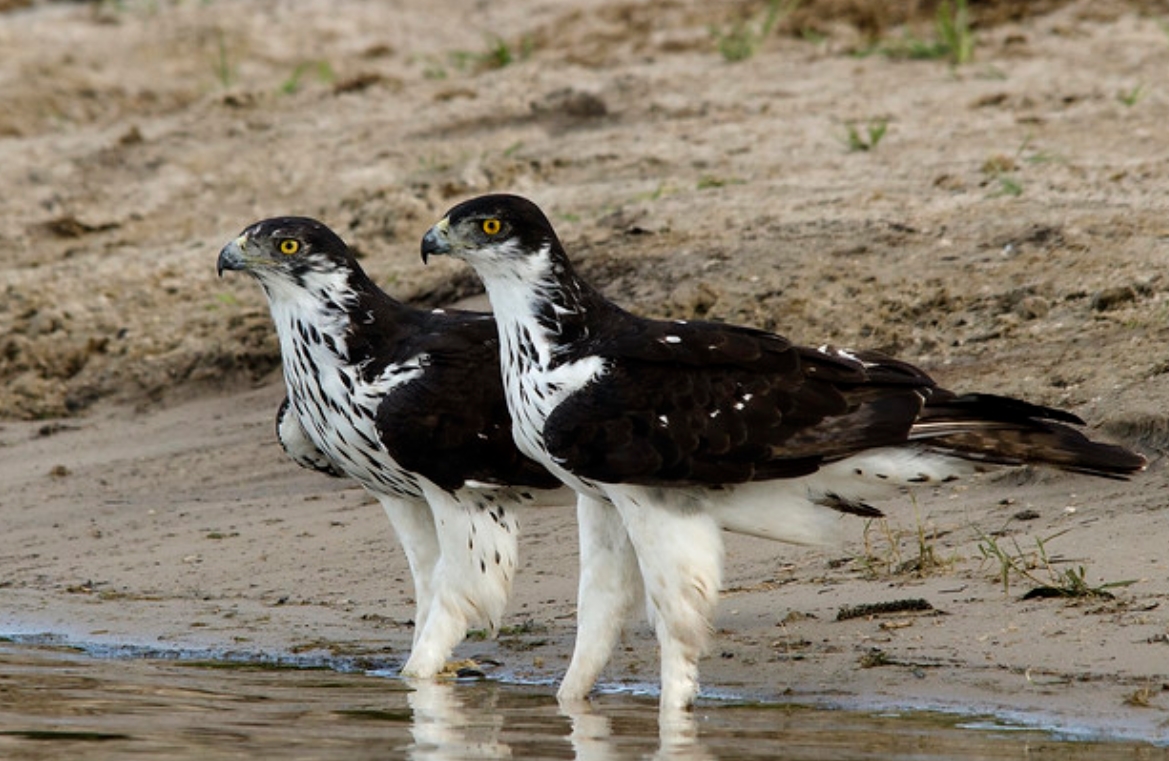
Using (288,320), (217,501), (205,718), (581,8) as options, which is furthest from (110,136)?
(205,718)

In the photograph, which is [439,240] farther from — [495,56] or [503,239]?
[495,56]

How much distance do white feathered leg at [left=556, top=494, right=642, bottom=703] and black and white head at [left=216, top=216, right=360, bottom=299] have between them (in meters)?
1.35

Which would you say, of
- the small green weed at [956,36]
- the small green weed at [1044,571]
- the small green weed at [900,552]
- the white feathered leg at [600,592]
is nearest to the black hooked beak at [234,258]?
the white feathered leg at [600,592]

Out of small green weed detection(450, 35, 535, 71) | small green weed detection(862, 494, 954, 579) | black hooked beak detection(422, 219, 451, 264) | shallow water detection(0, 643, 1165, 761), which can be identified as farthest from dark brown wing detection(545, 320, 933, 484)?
small green weed detection(450, 35, 535, 71)

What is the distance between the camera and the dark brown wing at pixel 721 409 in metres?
6.69

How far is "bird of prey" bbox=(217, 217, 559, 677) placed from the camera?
7.48 m

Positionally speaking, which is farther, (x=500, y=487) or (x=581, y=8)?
(x=581, y=8)

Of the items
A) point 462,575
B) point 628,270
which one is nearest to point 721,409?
point 462,575

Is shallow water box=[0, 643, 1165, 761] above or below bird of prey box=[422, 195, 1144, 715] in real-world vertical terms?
below

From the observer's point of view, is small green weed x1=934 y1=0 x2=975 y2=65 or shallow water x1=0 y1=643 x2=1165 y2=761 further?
small green weed x1=934 y1=0 x2=975 y2=65

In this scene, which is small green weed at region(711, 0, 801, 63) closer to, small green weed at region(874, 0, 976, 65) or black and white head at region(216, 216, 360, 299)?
small green weed at region(874, 0, 976, 65)

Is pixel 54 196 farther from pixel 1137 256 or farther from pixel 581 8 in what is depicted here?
pixel 1137 256

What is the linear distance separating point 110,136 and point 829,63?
15.9 feet

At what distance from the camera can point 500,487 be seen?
7609 millimetres
